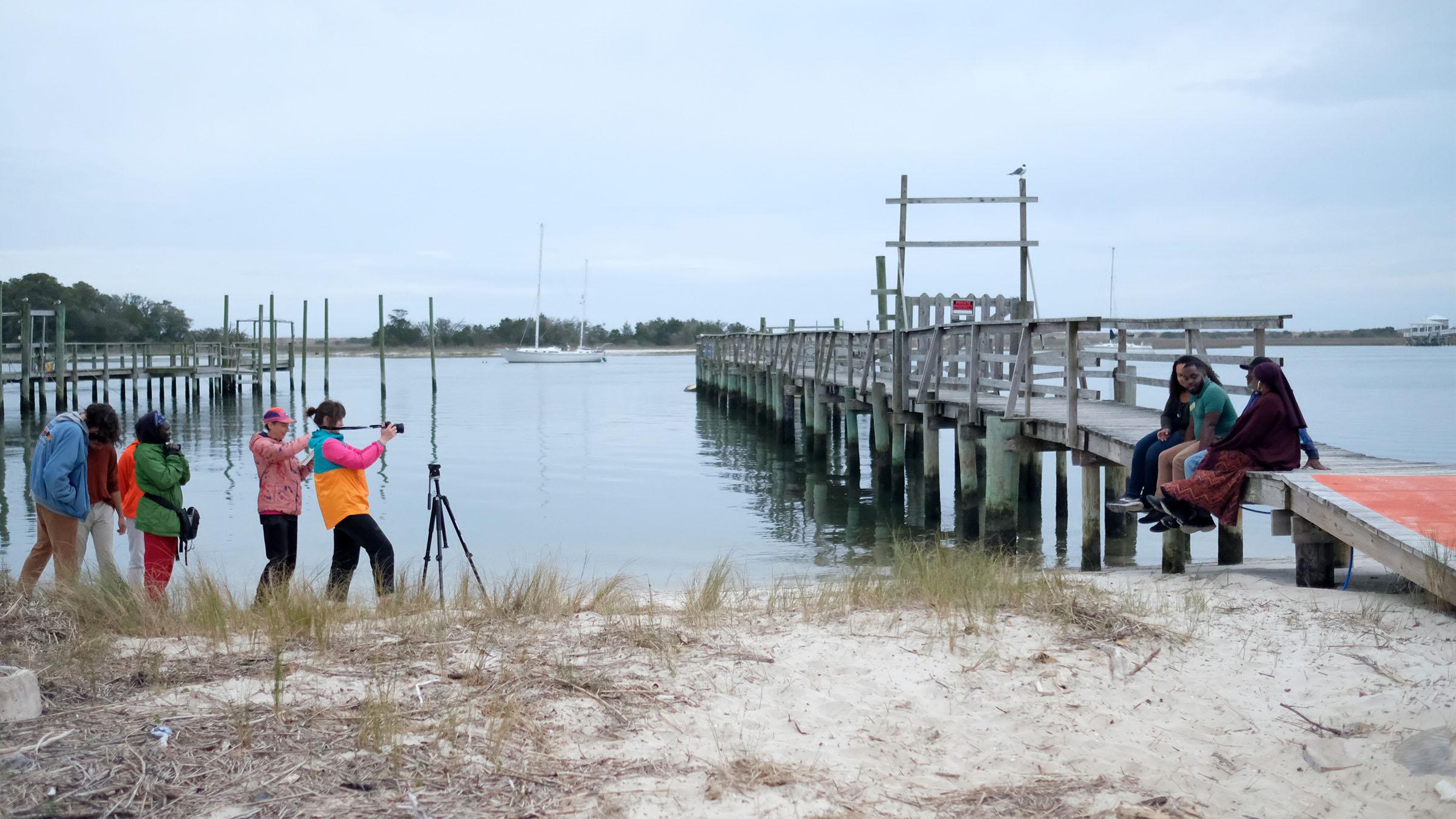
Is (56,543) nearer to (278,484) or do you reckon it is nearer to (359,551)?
(278,484)

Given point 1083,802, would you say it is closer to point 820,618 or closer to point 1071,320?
point 820,618

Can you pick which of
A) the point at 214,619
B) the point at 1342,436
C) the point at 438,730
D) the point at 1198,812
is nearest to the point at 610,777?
the point at 438,730

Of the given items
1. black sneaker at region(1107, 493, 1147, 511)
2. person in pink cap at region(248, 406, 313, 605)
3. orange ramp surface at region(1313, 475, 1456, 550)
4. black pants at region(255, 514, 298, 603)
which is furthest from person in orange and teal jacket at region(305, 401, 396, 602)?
orange ramp surface at region(1313, 475, 1456, 550)

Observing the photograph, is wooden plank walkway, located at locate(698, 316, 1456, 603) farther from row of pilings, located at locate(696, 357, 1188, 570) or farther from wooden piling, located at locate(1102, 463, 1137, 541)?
wooden piling, located at locate(1102, 463, 1137, 541)

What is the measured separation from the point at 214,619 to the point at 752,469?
53.9 feet

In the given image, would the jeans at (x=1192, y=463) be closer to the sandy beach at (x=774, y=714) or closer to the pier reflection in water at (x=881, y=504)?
the sandy beach at (x=774, y=714)

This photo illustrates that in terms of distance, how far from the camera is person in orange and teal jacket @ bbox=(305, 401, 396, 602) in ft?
23.7

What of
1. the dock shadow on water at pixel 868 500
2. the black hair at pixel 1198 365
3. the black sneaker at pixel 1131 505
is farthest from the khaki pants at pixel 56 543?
the black hair at pixel 1198 365

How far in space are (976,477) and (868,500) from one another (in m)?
4.32

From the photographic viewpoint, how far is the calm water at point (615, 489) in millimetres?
13219

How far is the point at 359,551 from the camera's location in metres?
7.41

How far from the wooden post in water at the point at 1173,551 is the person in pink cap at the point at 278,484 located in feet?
21.7

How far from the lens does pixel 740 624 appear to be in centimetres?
615

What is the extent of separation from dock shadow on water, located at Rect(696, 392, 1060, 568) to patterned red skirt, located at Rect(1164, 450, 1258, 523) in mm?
2005
